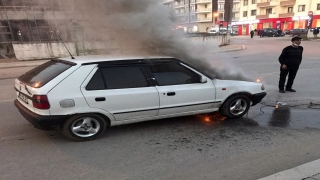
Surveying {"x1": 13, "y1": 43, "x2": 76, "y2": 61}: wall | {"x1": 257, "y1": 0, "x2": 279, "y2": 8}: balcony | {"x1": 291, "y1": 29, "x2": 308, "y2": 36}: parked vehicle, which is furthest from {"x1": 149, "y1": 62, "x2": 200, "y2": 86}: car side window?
{"x1": 257, "y1": 0, "x2": 279, "y2": 8}: balcony

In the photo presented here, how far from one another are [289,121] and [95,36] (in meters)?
4.49

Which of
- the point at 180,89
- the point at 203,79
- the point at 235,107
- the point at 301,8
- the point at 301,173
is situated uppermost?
the point at 301,8

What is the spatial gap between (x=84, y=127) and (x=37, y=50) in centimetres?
1815

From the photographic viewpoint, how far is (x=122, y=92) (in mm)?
4027

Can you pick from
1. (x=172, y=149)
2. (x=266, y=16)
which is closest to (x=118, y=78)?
(x=172, y=149)

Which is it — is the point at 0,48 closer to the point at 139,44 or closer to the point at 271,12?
the point at 139,44

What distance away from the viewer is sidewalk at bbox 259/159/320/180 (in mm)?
2936

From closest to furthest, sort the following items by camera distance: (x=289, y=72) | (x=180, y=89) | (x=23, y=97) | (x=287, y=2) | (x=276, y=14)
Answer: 1. (x=23, y=97)
2. (x=180, y=89)
3. (x=289, y=72)
4. (x=287, y=2)
5. (x=276, y=14)

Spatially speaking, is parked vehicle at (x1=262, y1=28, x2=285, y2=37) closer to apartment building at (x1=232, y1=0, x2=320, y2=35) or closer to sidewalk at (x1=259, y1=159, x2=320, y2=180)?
apartment building at (x1=232, y1=0, x2=320, y2=35)

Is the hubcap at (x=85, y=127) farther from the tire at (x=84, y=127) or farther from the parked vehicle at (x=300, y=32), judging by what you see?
the parked vehicle at (x=300, y=32)

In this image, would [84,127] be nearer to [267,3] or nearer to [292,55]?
[292,55]

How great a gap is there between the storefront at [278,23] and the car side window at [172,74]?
5529cm

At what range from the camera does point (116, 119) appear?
413 centimetres

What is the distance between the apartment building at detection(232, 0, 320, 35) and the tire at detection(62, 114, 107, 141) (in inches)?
2075
